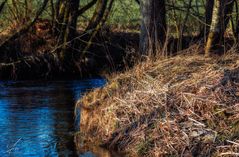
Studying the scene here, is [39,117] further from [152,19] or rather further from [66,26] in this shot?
[66,26]

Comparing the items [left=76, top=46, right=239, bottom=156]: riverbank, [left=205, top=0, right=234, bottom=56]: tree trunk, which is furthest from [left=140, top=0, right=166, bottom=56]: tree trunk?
[left=76, top=46, right=239, bottom=156]: riverbank

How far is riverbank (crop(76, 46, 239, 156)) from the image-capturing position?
28.2 feet

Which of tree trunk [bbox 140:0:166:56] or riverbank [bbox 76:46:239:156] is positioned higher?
tree trunk [bbox 140:0:166:56]

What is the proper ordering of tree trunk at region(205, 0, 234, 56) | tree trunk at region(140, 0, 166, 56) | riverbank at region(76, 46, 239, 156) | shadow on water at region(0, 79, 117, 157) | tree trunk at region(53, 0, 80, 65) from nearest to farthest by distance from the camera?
riverbank at region(76, 46, 239, 156), shadow on water at region(0, 79, 117, 157), tree trunk at region(205, 0, 234, 56), tree trunk at region(140, 0, 166, 56), tree trunk at region(53, 0, 80, 65)

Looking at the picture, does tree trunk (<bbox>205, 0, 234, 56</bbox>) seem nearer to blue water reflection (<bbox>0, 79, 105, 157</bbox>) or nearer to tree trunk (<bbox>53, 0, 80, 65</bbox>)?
blue water reflection (<bbox>0, 79, 105, 157</bbox>)

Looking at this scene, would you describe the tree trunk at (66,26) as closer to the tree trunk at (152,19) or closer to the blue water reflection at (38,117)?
the blue water reflection at (38,117)

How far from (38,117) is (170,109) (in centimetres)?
460

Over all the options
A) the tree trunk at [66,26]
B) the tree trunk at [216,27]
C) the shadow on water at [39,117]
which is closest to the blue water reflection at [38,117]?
the shadow on water at [39,117]

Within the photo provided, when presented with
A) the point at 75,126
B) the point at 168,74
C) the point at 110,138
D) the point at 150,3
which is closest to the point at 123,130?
the point at 110,138

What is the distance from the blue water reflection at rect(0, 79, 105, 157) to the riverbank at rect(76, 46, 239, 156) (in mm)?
588

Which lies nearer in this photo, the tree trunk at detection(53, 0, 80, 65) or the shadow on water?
the shadow on water

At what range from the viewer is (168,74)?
11.2 meters

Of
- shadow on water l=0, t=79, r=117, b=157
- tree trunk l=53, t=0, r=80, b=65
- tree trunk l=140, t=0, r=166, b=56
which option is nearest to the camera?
shadow on water l=0, t=79, r=117, b=157

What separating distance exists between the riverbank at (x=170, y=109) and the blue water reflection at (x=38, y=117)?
1.93ft
